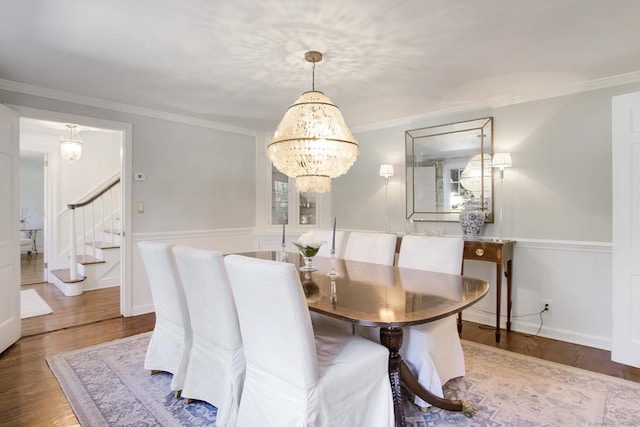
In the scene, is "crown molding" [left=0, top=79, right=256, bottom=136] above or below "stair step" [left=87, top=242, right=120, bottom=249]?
above

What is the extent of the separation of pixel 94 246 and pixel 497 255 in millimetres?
5265

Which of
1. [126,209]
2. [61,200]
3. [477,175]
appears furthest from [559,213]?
[61,200]

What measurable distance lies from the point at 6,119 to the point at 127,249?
4.98 feet

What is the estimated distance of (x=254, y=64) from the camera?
8.63 feet

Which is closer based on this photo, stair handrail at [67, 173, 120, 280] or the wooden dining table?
the wooden dining table

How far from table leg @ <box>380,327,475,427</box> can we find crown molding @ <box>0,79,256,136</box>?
3.42 meters

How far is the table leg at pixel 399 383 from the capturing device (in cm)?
174

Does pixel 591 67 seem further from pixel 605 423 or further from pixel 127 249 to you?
pixel 127 249

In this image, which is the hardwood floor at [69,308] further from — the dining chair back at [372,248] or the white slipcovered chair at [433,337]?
the white slipcovered chair at [433,337]

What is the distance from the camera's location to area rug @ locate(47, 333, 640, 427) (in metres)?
1.94

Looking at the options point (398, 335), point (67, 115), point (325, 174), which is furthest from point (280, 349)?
point (67, 115)

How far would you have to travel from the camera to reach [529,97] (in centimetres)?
329

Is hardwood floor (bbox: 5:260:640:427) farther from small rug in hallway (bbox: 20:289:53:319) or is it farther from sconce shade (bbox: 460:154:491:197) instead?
sconce shade (bbox: 460:154:491:197)

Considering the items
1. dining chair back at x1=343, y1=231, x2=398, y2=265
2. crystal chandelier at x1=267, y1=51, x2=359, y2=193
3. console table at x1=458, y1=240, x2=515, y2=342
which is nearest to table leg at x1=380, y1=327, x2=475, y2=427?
dining chair back at x1=343, y1=231, x2=398, y2=265
